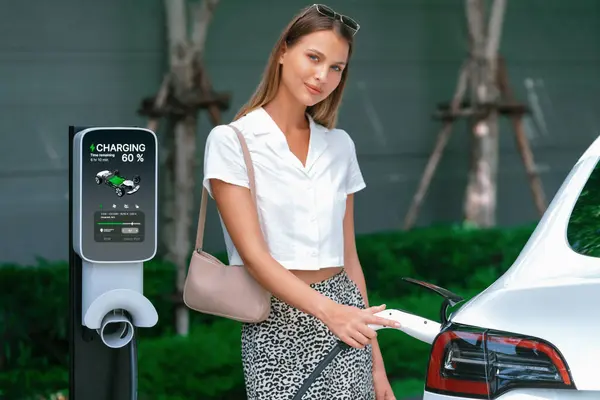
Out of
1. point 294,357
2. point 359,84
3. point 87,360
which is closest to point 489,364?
point 294,357

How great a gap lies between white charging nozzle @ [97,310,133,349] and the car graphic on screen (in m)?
0.36

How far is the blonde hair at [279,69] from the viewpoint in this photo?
320 cm

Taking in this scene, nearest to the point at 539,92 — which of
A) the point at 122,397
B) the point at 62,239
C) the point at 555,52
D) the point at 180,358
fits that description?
the point at 555,52

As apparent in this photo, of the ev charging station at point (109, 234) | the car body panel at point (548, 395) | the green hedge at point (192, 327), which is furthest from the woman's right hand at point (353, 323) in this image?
the green hedge at point (192, 327)

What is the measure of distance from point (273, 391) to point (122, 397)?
28.5 inches

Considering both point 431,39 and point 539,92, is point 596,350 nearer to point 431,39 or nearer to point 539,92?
point 431,39

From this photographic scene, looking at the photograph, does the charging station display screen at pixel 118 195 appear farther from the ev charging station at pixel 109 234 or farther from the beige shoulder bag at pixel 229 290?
the beige shoulder bag at pixel 229 290

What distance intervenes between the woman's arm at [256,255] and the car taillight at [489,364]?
34 centimetres

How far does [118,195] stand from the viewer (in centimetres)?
350

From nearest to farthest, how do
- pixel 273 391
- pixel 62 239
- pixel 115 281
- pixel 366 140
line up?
1. pixel 273 391
2. pixel 115 281
3. pixel 62 239
4. pixel 366 140

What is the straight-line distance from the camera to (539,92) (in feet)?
33.4

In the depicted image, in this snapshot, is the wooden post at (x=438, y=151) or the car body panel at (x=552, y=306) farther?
the wooden post at (x=438, y=151)

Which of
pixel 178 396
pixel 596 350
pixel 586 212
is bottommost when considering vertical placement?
pixel 178 396

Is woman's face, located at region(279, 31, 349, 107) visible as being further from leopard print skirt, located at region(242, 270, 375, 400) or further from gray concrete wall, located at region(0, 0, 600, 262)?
gray concrete wall, located at region(0, 0, 600, 262)
